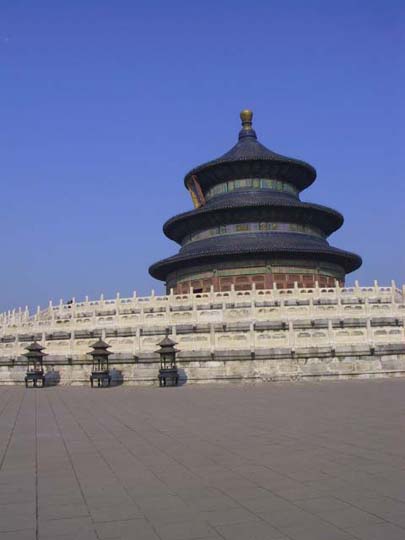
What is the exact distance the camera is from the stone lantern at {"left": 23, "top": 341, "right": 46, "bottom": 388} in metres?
25.0

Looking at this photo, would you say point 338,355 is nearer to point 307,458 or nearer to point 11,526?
point 307,458

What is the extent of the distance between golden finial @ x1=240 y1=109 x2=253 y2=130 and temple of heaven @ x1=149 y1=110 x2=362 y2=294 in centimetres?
290

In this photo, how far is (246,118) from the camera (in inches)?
2130

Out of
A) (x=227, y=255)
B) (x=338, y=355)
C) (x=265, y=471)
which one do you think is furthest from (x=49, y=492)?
(x=227, y=255)

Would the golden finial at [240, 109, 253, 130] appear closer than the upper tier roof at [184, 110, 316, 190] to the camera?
No

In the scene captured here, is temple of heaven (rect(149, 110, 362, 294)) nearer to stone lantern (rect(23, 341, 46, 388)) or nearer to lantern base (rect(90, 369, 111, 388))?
stone lantern (rect(23, 341, 46, 388))

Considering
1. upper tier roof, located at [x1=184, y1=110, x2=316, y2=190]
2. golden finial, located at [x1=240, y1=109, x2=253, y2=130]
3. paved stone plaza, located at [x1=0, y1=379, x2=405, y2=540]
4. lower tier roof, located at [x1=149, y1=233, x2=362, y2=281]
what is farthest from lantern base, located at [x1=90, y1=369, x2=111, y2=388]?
golden finial, located at [x1=240, y1=109, x2=253, y2=130]

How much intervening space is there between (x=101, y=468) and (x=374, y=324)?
20445mm

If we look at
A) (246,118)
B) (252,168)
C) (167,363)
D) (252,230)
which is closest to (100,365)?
(167,363)

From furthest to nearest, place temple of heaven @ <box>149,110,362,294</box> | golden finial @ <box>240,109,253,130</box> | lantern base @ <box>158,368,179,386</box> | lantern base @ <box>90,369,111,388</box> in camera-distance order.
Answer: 1. golden finial @ <box>240,109,253,130</box>
2. temple of heaven @ <box>149,110,362,294</box>
3. lantern base @ <box>90,369,111,388</box>
4. lantern base @ <box>158,368,179,386</box>

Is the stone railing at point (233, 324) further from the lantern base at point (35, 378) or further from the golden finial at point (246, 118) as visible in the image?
the golden finial at point (246, 118)

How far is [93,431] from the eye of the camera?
1210 cm

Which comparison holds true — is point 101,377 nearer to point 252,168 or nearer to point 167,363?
point 167,363

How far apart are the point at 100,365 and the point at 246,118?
3655 cm
